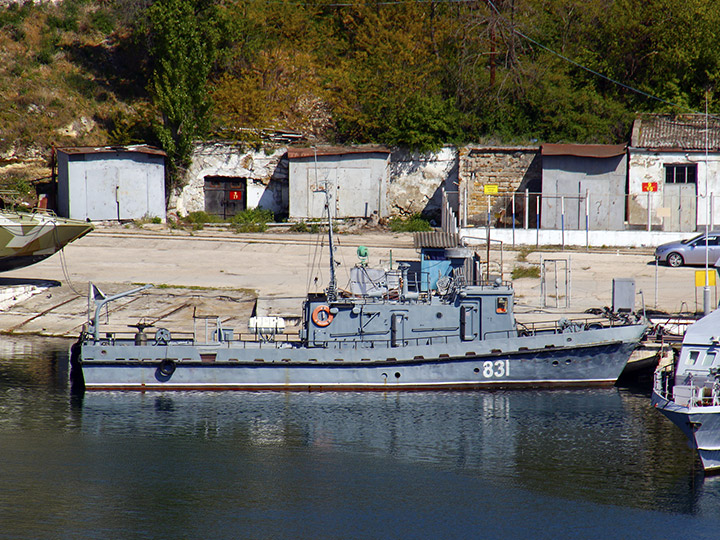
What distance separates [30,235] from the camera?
1483 inches

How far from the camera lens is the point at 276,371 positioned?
27953 mm

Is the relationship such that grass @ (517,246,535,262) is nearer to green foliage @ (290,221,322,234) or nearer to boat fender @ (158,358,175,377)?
green foliage @ (290,221,322,234)

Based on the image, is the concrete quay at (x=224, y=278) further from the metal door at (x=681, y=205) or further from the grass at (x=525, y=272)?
the metal door at (x=681, y=205)

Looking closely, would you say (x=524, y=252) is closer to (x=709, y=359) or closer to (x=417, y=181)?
(x=417, y=181)

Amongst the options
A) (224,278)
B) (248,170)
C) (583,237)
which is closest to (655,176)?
(583,237)

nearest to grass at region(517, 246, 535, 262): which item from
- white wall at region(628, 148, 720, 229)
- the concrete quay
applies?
the concrete quay

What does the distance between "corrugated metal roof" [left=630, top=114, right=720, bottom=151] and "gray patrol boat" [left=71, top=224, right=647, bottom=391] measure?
19959mm

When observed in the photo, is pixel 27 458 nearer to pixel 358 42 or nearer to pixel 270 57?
pixel 270 57

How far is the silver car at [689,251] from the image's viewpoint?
38.5m

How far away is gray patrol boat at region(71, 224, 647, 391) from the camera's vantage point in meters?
27.7

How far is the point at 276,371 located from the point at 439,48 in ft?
110

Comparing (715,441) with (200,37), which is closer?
(715,441)

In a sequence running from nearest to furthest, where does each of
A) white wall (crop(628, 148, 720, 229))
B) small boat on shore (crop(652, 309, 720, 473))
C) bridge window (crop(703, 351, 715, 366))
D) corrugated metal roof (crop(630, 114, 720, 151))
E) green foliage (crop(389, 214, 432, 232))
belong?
small boat on shore (crop(652, 309, 720, 473))
bridge window (crop(703, 351, 715, 366))
white wall (crop(628, 148, 720, 229))
corrugated metal roof (crop(630, 114, 720, 151))
green foliage (crop(389, 214, 432, 232))

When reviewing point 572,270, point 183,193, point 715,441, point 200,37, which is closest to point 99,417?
point 715,441
